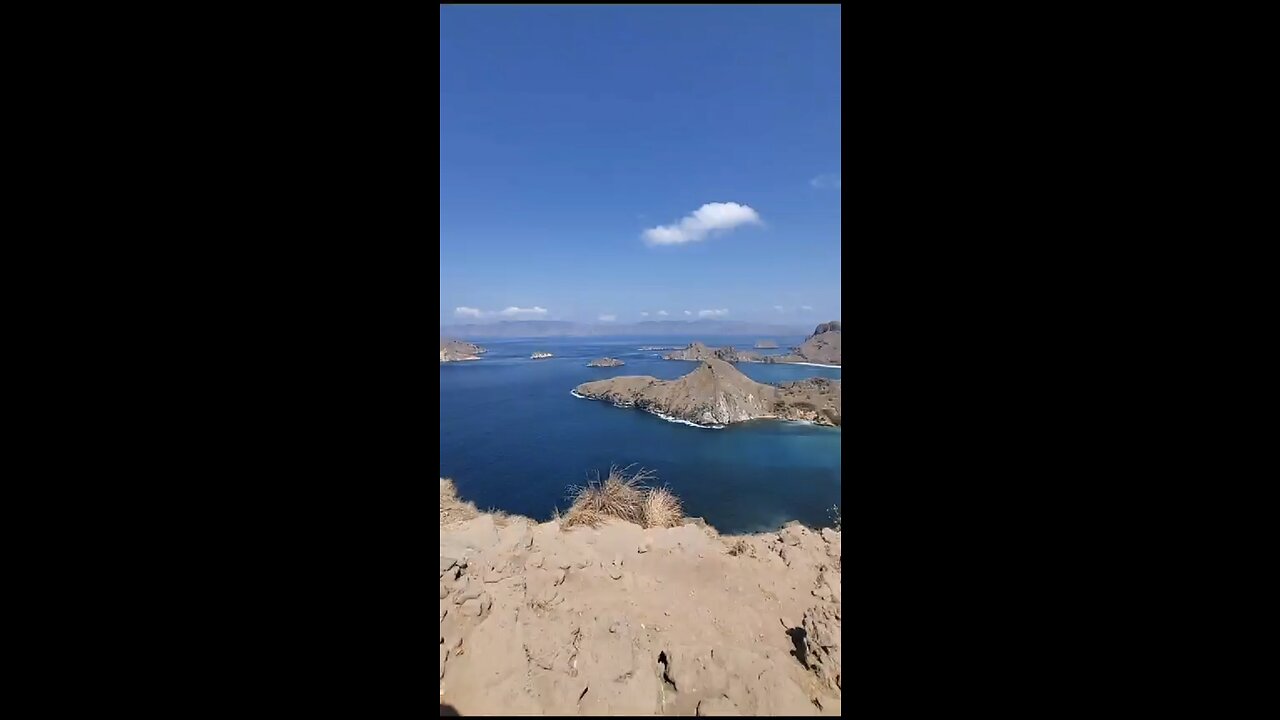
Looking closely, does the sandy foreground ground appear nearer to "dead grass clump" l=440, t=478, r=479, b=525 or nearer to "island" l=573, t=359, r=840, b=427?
"dead grass clump" l=440, t=478, r=479, b=525

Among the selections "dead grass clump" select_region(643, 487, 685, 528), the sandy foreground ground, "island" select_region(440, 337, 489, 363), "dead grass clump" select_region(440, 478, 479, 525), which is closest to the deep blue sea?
"dead grass clump" select_region(440, 478, 479, 525)

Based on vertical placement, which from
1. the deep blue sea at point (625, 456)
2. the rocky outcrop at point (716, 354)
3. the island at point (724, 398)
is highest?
the rocky outcrop at point (716, 354)

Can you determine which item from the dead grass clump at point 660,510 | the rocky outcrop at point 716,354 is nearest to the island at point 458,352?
the rocky outcrop at point 716,354

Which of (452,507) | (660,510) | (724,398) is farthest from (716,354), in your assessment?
(452,507)

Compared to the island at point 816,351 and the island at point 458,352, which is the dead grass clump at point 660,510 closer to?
the island at point 816,351
